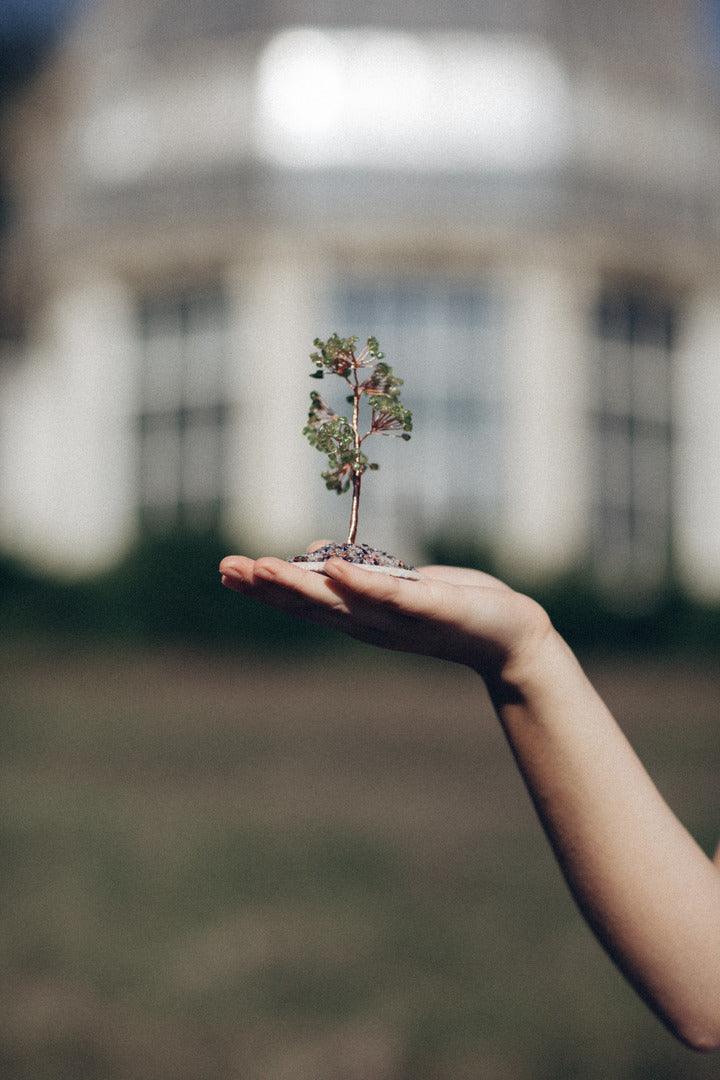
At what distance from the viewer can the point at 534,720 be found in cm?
206

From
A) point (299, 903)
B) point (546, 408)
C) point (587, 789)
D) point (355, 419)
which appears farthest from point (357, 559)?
point (546, 408)

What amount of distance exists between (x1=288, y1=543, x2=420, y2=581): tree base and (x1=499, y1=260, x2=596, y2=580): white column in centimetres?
1400

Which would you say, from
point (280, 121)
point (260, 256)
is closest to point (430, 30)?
point (280, 121)

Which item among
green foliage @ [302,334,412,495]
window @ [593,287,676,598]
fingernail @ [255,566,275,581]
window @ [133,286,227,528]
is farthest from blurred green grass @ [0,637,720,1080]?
window @ [133,286,227,528]

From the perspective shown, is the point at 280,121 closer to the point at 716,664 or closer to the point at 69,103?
the point at 69,103

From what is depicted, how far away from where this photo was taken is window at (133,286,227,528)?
1725 cm

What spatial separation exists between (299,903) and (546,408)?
38.4ft

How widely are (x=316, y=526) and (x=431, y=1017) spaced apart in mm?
11823

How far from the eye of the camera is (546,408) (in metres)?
16.6

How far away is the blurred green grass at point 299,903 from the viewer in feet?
14.5

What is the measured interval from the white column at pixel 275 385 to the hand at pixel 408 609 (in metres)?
14.1

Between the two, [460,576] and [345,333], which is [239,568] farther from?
[345,333]

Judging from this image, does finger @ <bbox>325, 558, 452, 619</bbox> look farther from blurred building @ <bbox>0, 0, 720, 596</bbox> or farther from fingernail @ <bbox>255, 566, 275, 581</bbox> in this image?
blurred building @ <bbox>0, 0, 720, 596</bbox>

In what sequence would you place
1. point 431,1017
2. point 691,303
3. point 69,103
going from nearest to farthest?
point 431,1017 < point 691,303 < point 69,103
